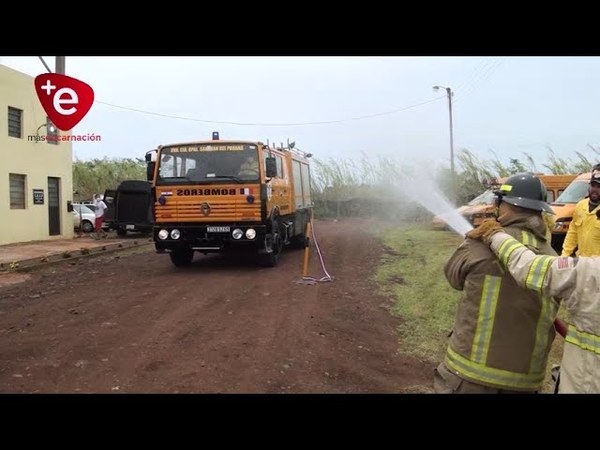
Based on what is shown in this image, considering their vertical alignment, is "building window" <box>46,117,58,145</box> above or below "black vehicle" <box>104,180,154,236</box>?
above

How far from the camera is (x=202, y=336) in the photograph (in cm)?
624

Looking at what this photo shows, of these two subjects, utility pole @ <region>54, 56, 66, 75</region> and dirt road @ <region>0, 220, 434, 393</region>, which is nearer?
dirt road @ <region>0, 220, 434, 393</region>

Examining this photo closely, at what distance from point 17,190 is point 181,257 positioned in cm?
910

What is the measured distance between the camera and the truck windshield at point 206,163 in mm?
10945

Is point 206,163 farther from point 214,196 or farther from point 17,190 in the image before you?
point 17,190

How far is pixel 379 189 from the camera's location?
101ft

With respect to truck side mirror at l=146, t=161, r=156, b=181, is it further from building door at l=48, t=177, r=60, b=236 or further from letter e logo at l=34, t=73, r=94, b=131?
building door at l=48, t=177, r=60, b=236

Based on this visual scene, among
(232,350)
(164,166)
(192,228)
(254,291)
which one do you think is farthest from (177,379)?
(164,166)

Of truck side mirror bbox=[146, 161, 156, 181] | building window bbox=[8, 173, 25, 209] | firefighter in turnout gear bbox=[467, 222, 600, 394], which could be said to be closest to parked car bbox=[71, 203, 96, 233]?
building window bbox=[8, 173, 25, 209]

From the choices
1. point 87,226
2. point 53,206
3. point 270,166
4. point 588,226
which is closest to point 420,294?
point 588,226

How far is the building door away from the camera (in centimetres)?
1977

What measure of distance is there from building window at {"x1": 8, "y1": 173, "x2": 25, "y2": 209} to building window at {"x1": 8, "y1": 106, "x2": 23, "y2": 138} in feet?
4.51

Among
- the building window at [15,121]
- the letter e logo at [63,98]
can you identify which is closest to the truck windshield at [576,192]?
the letter e logo at [63,98]
